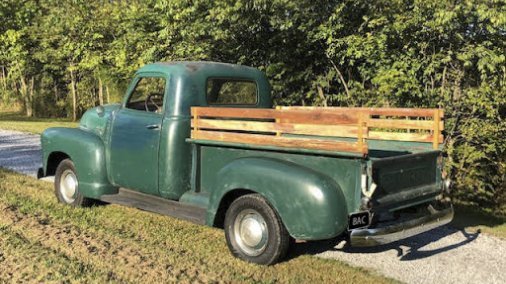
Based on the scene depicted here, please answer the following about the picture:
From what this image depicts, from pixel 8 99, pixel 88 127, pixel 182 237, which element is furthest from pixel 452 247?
pixel 8 99

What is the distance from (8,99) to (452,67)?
2465 cm

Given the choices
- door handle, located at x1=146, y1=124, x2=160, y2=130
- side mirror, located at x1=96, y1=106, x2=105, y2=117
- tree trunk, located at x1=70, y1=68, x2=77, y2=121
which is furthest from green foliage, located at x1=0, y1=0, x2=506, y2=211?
tree trunk, located at x1=70, y1=68, x2=77, y2=121

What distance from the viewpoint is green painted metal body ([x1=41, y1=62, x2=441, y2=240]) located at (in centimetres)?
423

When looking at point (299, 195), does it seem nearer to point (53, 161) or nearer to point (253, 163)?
point (253, 163)

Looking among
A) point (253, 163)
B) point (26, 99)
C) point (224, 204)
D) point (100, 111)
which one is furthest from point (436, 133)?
point (26, 99)

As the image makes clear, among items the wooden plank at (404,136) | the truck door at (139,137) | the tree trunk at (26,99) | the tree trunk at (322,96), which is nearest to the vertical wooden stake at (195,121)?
the truck door at (139,137)

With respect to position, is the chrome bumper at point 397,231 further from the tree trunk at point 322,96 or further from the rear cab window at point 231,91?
the tree trunk at point 322,96

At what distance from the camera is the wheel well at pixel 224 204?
489cm

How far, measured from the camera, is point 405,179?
183 inches

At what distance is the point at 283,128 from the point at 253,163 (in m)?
0.40

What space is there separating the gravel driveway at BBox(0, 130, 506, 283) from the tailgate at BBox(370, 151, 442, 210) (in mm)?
606

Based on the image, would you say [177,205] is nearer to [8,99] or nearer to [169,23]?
[169,23]

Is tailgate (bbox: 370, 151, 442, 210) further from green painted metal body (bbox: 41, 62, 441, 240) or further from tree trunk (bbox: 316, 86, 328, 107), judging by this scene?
tree trunk (bbox: 316, 86, 328, 107)

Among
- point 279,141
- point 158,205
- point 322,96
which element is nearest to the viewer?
point 279,141
